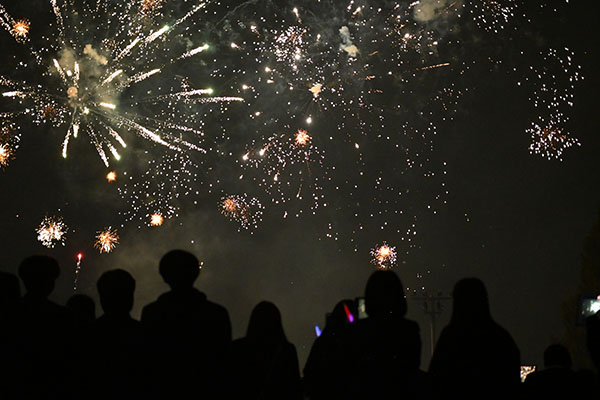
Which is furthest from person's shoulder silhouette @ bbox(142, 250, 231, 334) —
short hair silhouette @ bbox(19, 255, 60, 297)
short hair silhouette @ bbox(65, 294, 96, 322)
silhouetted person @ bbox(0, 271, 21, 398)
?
short hair silhouette @ bbox(65, 294, 96, 322)

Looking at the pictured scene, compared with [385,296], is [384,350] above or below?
below

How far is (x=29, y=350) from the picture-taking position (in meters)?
4.92

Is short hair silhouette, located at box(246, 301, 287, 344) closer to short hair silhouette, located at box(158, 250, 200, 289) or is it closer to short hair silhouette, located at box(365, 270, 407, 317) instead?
short hair silhouette, located at box(158, 250, 200, 289)

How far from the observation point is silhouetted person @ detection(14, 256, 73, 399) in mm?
4895

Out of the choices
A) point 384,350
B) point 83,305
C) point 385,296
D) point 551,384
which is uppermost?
point 83,305

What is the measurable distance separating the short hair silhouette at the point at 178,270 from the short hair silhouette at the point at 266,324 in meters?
0.72

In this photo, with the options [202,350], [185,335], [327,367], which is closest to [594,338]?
[327,367]

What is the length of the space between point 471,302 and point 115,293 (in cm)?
257

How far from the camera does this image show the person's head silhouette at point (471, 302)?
4.79m

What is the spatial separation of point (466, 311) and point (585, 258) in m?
28.6

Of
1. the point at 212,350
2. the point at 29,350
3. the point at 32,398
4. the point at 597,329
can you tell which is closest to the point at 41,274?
the point at 29,350

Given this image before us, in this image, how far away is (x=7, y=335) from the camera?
491 cm

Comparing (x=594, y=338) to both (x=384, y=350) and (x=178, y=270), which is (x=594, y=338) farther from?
(x=178, y=270)

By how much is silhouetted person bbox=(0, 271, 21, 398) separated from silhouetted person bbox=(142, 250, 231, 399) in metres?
0.93
